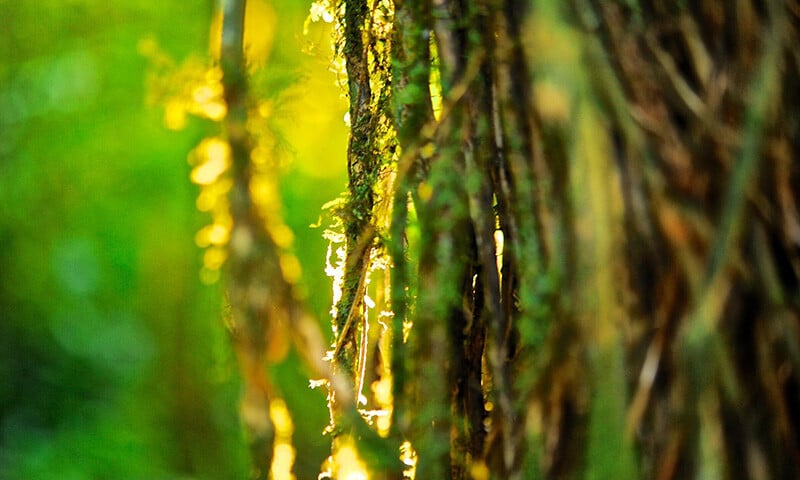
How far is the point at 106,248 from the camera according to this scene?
12.6 feet

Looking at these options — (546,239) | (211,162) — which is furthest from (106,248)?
(546,239)

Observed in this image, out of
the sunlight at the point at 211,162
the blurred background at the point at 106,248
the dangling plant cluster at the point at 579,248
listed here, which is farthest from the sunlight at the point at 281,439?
the blurred background at the point at 106,248

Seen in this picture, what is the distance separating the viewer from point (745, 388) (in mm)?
495

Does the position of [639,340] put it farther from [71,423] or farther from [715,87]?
[71,423]

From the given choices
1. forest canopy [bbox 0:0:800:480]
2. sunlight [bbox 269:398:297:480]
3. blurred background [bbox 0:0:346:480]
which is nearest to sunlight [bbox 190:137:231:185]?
forest canopy [bbox 0:0:800:480]

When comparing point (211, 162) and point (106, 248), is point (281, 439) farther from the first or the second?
point (106, 248)

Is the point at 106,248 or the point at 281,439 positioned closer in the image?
the point at 281,439

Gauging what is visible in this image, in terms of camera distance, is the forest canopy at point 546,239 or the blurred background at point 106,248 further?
the blurred background at point 106,248

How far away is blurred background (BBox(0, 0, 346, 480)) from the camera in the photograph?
351 cm

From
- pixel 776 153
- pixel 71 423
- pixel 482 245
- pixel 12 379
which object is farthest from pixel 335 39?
pixel 12 379

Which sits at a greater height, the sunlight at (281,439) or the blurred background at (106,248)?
the blurred background at (106,248)

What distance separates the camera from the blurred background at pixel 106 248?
11.5 feet

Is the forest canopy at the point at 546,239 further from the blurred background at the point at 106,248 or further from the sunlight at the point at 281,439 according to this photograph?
the blurred background at the point at 106,248

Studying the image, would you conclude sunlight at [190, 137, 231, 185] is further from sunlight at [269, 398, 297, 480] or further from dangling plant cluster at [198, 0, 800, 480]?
sunlight at [269, 398, 297, 480]
